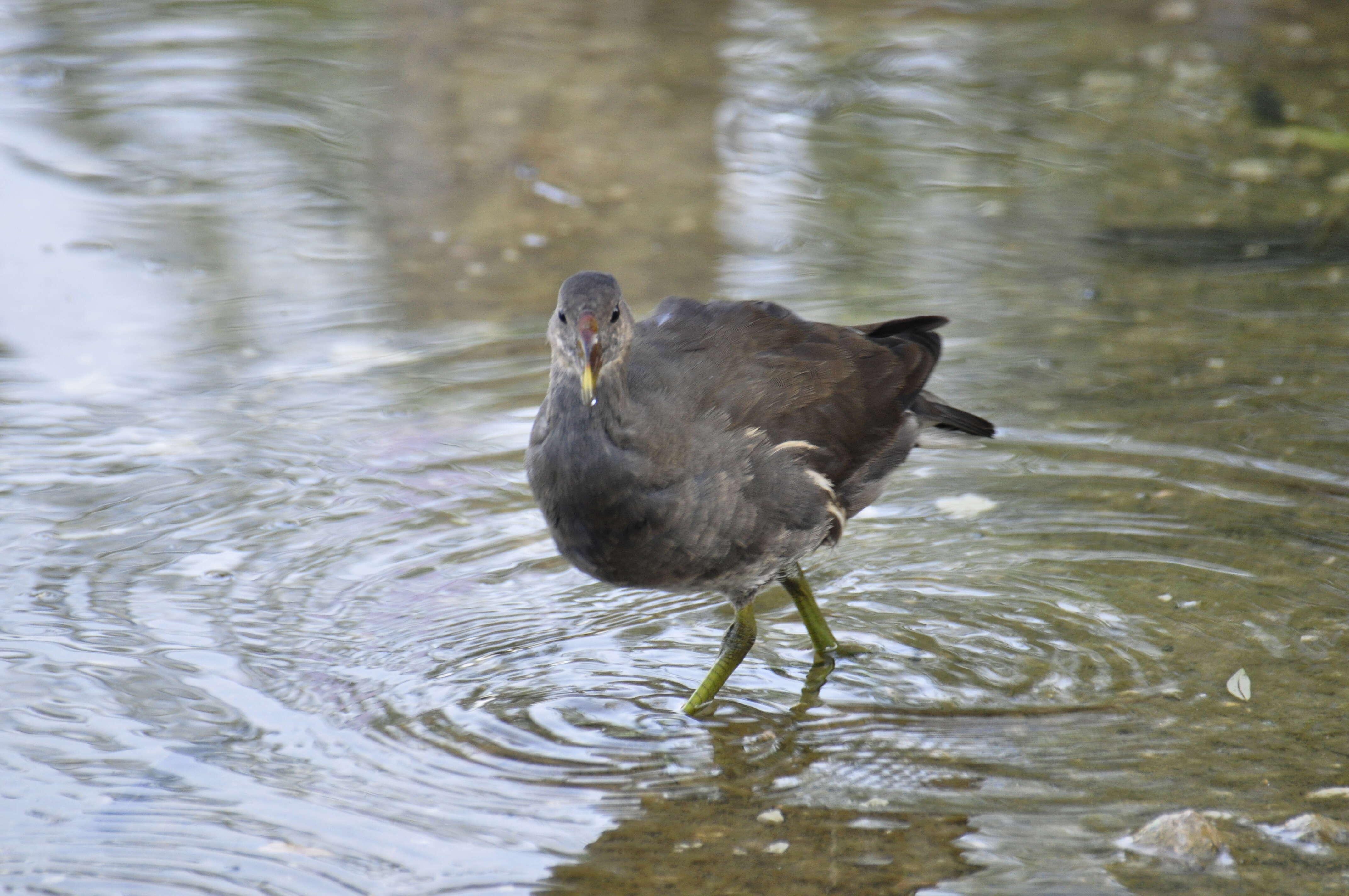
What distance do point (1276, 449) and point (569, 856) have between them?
3234 millimetres

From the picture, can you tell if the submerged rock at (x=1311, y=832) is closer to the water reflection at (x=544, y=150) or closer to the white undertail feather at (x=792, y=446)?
the white undertail feather at (x=792, y=446)

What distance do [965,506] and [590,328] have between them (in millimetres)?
2090

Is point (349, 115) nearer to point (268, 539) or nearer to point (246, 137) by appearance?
point (246, 137)

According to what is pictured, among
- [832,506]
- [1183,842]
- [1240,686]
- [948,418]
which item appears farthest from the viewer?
[948,418]

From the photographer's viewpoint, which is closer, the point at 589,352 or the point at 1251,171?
the point at 589,352

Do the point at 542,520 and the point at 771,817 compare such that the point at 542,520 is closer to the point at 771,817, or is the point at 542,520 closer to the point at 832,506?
the point at 832,506

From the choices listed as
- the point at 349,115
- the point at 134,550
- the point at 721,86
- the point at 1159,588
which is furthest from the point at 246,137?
the point at 1159,588

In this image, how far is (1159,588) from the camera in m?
4.77

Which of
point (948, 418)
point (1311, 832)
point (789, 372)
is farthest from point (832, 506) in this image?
point (1311, 832)

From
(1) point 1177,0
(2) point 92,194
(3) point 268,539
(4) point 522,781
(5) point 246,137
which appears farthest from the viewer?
(1) point 1177,0

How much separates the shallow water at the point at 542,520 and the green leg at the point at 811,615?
100 mm

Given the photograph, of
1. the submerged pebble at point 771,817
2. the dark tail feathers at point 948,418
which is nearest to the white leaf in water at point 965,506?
the dark tail feathers at point 948,418

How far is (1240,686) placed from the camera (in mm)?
4207

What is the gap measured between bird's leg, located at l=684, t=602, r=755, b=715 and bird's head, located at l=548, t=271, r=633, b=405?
3.22 ft
